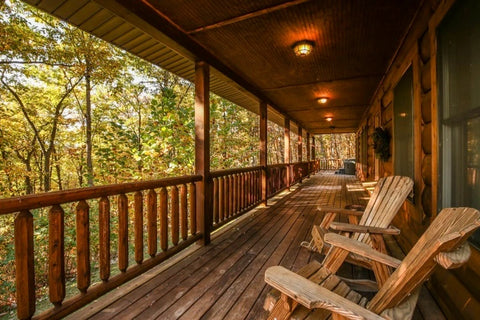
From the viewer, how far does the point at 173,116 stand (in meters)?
6.96

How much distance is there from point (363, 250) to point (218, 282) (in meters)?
1.30

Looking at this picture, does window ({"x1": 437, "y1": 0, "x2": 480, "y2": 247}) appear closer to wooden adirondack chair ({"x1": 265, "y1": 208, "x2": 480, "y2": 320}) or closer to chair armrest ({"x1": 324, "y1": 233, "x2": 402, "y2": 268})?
wooden adirondack chair ({"x1": 265, "y1": 208, "x2": 480, "y2": 320})

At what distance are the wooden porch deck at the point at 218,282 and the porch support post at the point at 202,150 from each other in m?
0.31

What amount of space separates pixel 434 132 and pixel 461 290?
3.69 ft

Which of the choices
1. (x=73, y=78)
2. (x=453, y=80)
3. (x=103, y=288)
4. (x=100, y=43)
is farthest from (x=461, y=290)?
(x=73, y=78)

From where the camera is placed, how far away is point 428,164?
217 cm

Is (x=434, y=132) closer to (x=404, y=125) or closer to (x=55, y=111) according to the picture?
(x=404, y=125)

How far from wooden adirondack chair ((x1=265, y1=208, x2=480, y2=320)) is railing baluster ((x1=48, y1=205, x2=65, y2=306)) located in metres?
1.41

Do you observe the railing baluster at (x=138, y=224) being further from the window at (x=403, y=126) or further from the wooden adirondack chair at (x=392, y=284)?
the window at (x=403, y=126)

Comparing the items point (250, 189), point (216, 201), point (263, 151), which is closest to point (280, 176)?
point (263, 151)

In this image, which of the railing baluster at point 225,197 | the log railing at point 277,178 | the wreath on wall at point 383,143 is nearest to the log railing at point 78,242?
the railing baluster at point 225,197

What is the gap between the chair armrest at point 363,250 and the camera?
4.36 ft

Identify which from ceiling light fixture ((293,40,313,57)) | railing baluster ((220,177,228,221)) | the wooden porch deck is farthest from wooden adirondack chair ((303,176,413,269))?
ceiling light fixture ((293,40,313,57))

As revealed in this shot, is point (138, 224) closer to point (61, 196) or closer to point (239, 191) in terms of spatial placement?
point (61, 196)
